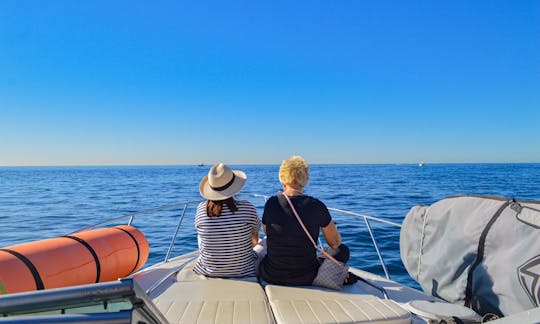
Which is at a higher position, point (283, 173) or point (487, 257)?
point (283, 173)

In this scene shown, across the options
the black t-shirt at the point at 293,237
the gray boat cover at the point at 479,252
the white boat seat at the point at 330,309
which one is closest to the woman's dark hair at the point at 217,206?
the black t-shirt at the point at 293,237

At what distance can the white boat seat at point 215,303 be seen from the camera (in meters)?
1.94

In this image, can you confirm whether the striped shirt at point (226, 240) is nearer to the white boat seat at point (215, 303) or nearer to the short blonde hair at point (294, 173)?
the white boat seat at point (215, 303)

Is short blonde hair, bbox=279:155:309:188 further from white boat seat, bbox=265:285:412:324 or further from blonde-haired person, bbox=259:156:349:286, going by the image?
white boat seat, bbox=265:285:412:324

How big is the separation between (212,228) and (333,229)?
0.90 meters

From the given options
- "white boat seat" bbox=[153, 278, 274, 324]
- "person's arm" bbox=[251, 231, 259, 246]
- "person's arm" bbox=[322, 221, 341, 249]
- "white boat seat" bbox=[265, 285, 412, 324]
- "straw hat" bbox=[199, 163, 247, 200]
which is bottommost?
"white boat seat" bbox=[153, 278, 274, 324]

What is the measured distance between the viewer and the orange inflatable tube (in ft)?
7.72

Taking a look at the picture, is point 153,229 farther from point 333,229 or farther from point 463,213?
point 463,213

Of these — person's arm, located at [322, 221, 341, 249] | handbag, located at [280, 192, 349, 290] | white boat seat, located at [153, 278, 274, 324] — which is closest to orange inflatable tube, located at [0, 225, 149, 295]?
white boat seat, located at [153, 278, 274, 324]

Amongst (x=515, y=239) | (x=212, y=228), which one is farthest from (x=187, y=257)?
(x=515, y=239)

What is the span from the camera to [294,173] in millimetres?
2670

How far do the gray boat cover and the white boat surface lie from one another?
0.66 feet

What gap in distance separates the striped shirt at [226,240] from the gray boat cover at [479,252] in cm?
131

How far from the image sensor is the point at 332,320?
6.22 feet
